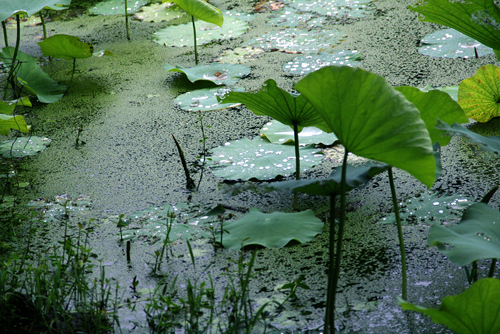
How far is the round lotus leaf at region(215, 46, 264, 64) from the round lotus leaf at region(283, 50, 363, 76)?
12.3 inches

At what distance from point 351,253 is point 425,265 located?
8.8 inches

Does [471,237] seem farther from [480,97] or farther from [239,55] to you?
[239,55]

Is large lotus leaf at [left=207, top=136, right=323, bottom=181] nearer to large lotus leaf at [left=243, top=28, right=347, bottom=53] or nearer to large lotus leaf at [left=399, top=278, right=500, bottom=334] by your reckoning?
large lotus leaf at [left=399, top=278, right=500, bottom=334]

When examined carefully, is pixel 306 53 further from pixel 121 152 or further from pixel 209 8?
pixel 121 152

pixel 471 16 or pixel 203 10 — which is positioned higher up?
pixel 471 16

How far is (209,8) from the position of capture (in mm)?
2812

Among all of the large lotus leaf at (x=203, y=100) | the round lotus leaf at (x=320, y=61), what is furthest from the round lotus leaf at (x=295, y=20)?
the large lotus leaf at (x=203, y=100)

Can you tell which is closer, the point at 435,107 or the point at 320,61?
the point at 435,107

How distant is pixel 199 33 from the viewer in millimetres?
3541

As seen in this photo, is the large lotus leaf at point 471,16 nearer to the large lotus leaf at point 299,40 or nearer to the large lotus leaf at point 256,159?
the large lotus leaf at point 256,159

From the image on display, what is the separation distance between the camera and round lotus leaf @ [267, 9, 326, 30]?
11.5 ft

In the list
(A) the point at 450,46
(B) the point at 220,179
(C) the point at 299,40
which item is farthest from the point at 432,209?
(C) the point at 299,40

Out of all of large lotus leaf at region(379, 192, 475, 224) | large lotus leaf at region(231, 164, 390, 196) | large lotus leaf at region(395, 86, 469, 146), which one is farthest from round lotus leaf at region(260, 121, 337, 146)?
large lotus leaf at region(231, 164, 390, 196)

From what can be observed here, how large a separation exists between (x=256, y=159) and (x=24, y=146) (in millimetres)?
1173
